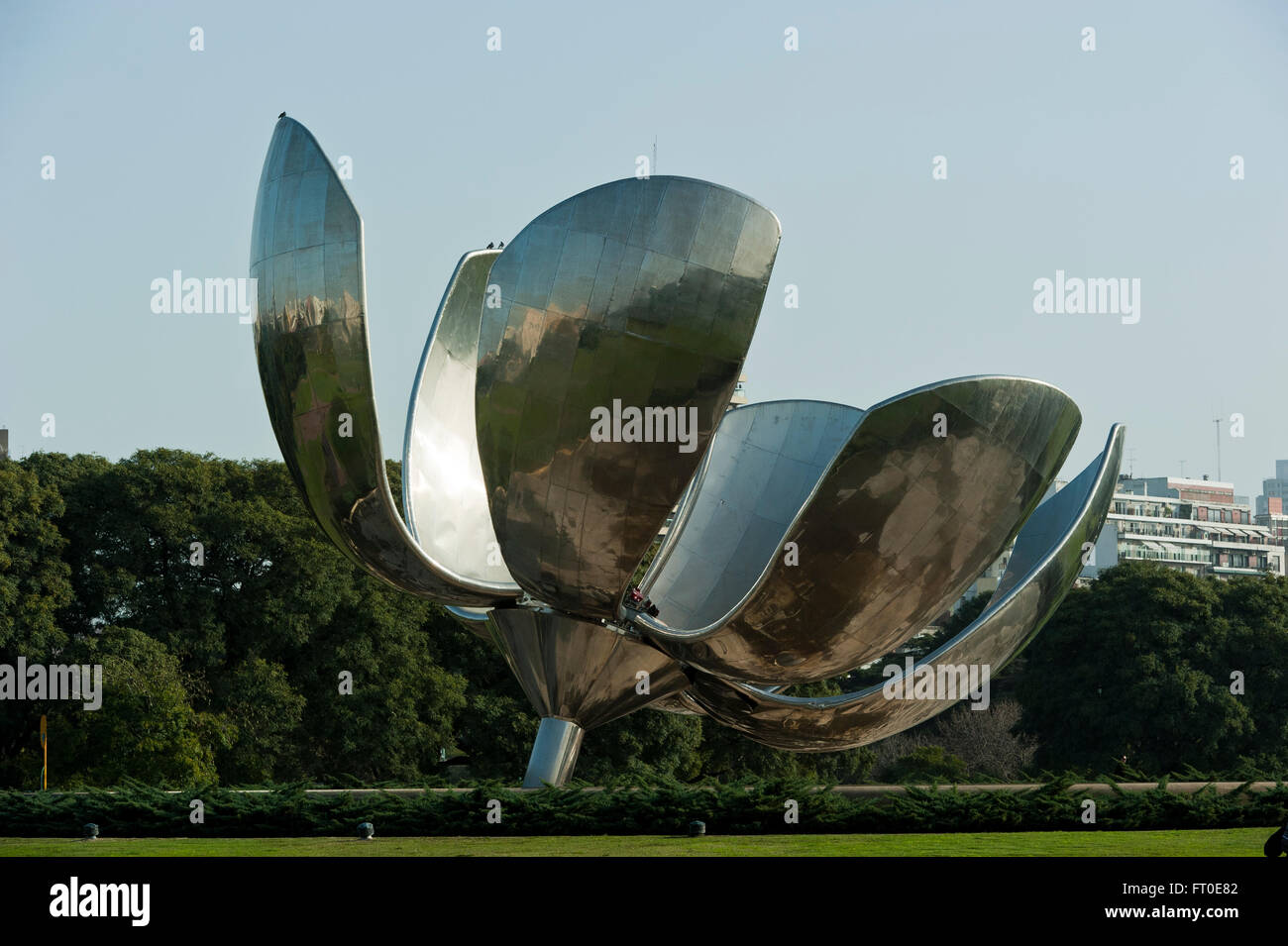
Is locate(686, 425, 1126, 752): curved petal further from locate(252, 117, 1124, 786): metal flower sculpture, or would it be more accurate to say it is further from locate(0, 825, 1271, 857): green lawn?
locate(0, 825, 1271, 857): green lawn

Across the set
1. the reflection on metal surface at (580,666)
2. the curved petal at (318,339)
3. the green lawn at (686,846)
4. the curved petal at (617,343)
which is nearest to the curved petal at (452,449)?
the reflection on metal surface at (580,666)

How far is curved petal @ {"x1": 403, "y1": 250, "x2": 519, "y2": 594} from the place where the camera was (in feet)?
58.8

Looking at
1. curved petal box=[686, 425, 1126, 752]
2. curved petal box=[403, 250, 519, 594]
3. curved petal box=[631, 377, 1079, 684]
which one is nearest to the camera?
curved petal box=[631, 377, 1079, 684]

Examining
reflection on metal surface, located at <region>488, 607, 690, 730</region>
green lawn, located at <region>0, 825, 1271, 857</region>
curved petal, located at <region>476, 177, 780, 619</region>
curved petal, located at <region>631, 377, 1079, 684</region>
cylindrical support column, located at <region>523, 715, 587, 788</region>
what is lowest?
green lawn, located at <region>0, 825, 1271, 857</region>

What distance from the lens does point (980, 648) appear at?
17281mm

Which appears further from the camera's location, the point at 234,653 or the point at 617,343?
the point at 234,653

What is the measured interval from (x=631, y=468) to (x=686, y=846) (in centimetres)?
471

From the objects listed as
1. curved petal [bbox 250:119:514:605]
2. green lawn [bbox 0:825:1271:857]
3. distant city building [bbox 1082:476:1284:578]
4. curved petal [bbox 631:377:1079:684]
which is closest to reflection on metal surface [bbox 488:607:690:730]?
curved petal [bbox 631:377:1079:684]

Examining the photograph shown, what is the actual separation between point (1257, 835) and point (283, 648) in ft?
75.3

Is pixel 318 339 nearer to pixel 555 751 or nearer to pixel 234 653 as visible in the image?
pixel 555 751

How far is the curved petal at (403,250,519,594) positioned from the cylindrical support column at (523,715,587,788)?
5.93ft

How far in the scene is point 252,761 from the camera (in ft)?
110

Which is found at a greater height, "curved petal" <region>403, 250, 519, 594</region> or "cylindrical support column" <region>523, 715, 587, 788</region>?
"curved petal" <region>403, 250, 519, 594</region>

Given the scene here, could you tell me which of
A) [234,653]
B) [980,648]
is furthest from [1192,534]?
[980,648]
